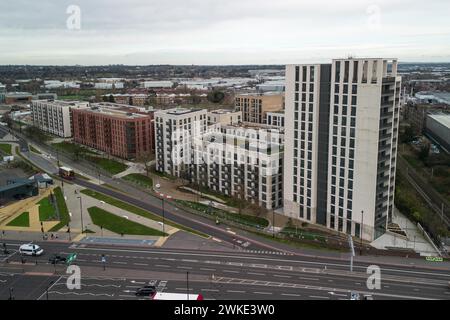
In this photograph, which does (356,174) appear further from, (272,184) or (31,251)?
(31,251)

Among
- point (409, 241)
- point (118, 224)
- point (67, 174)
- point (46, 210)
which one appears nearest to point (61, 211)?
point (46, 210)

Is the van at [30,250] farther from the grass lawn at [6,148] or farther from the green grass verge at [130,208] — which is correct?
the grass lawn at [6,148]

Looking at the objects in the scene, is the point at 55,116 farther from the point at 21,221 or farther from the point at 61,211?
the point at 21,221

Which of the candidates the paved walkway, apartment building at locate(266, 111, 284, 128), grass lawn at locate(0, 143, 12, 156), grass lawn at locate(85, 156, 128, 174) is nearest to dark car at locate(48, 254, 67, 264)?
the paved walkway

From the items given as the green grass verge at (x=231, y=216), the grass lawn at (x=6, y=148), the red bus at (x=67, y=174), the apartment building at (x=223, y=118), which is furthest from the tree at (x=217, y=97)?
the green grass verge at (x=231, y=216)

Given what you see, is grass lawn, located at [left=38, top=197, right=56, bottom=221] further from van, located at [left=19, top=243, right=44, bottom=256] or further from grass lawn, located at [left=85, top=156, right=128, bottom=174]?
grass lawn, located at [left=85, top=156, right=128, bottom=174]
